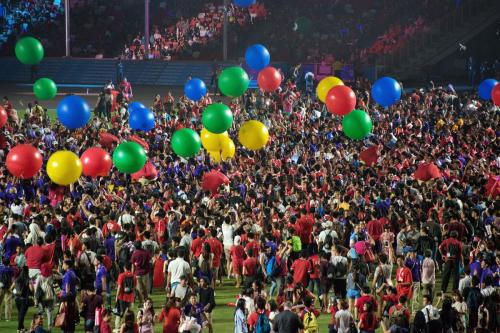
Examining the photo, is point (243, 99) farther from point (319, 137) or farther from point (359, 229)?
point (359, 229)

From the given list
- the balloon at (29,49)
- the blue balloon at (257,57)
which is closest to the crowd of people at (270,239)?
the balloon at (29,49)

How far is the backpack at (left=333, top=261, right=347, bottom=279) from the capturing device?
16.5 metres

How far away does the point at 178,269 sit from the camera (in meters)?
15.9

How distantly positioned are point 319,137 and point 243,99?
742 centimetres

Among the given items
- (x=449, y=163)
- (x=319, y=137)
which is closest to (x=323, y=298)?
(x=449, y=163)

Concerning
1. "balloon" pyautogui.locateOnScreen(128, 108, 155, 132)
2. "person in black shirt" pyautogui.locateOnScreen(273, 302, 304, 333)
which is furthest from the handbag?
"balloon" pyautogui.locateOnScreen(128, 108, 155, 132)

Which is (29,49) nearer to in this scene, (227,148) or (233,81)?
(233,81)

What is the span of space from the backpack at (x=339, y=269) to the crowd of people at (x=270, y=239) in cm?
2

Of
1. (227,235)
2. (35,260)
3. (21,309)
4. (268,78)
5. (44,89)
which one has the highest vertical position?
(44,89)

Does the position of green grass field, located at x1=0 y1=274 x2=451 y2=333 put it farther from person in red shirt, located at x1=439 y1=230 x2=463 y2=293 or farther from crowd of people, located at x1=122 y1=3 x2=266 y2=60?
crowd of people, located at x1=122 y1=3 x2=266 y2=60

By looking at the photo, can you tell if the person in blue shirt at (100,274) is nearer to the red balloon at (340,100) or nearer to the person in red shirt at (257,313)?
the person in red shirt at (257,313)

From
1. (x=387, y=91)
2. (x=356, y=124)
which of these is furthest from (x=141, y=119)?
(x=387, y=91)

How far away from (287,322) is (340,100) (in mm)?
10568

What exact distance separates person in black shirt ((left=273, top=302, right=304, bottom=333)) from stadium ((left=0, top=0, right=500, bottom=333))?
0.02 metres
